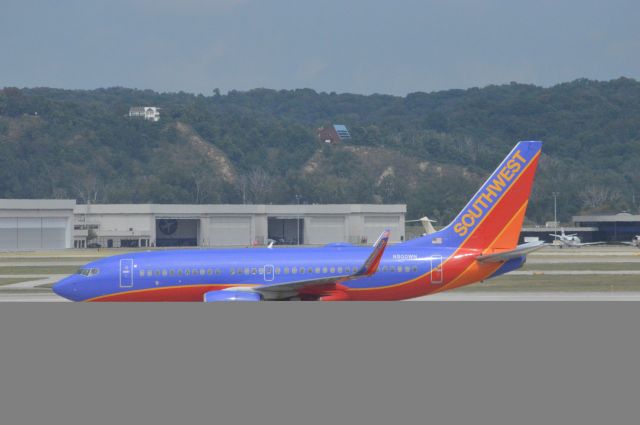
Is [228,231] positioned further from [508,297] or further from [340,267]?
[340,267]

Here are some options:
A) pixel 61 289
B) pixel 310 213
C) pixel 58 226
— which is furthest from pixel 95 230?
pixel 61 289

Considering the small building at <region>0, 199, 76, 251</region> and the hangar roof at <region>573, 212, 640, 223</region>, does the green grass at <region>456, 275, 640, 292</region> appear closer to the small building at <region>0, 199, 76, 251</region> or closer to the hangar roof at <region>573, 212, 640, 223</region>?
the small building at <region>0, 199, 76, 251</region>

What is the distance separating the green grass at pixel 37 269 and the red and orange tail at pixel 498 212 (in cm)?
4838

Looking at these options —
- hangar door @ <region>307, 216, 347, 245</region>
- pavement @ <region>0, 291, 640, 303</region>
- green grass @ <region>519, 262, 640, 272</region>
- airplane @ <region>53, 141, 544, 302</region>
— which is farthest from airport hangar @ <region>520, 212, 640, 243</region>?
airplane @ <region>53, 141, 544, 302</region>

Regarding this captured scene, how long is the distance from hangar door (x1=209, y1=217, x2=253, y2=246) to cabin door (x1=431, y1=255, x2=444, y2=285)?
127 meters

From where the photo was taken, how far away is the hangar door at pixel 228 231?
17562 centimetres

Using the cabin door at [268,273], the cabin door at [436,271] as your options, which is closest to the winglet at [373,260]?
the cabin door at [268,273]

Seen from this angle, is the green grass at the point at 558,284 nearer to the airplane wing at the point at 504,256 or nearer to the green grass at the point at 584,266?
the green grass at the point at 584,266

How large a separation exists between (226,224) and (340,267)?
130 m

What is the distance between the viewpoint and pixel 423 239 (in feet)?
165

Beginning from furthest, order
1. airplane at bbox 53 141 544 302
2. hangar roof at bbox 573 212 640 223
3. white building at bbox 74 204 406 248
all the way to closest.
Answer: hangar roof at bbox 573 212 640 223 → white building at bbox 74 204 406 248 → airplane at bbox 53 141 544 302

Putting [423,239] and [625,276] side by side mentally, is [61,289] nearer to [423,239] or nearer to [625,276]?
[423,239]

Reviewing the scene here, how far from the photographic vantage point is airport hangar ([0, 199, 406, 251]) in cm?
17300

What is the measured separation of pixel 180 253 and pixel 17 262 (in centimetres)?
6688
